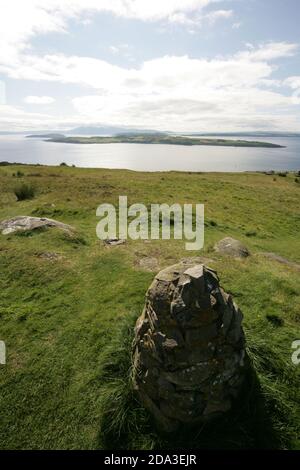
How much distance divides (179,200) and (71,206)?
1054 cm

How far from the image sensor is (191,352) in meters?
6.02

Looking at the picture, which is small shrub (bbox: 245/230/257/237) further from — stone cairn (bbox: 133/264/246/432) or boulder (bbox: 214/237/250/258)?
stone cairn (bbox: 133/264/246/432)

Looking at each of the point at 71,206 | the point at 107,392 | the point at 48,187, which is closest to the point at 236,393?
the point at 107,392

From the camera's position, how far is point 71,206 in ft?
78.9

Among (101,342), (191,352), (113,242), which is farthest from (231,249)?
(191,352)

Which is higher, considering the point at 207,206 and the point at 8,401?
the point at 207,206

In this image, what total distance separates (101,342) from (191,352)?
375 cm

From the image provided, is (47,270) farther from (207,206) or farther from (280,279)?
(207,206)

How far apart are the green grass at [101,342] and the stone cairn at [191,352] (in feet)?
1.46

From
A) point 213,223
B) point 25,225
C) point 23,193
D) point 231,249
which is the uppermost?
point 23,193

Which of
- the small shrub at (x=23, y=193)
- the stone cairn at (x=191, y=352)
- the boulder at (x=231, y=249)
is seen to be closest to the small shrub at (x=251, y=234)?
the boulder at (x=231, y=249)

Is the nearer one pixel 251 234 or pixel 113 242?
pixel 113 242

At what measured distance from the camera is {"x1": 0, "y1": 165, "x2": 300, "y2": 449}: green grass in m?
6.32

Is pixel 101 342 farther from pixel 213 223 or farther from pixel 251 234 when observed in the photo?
pixel 251 234
